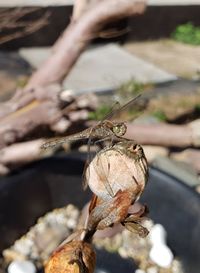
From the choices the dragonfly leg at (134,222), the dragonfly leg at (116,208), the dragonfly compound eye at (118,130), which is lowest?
the dragonfly leg at (134,222)

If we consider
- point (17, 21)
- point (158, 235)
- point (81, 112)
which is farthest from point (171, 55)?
point (158, 235)

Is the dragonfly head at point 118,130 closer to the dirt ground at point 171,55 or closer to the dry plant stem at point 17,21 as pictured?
the dry plant stem at point 17,21

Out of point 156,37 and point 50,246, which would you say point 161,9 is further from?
point 50,246

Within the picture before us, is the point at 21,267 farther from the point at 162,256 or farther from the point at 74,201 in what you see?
the point at 162,256

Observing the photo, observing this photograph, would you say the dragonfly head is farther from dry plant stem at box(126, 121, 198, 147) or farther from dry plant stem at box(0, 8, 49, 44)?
dry plant stem at box(0, 8, 49, 44)

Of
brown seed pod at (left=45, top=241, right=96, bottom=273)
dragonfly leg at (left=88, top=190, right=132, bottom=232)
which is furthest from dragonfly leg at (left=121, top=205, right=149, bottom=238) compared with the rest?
brown seed pod at (left=45, top=241, right=96, bottom=273)

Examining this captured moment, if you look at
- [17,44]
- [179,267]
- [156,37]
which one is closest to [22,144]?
[179,267]

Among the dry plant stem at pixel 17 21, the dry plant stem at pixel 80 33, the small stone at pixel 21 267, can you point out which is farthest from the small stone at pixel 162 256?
the dry plant stem at pixel 17 21
